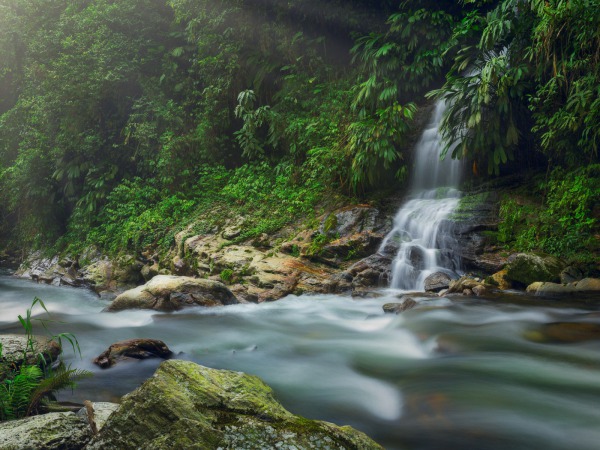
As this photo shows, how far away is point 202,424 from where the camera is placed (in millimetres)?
2314

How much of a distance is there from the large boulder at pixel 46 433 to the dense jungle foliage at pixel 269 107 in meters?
7.89

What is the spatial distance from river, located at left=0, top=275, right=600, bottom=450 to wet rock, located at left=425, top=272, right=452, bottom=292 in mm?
603

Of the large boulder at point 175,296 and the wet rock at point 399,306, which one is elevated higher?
the wet rock at point 399,306

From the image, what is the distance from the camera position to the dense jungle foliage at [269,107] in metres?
8.45

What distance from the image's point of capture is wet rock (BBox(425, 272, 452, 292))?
8180 millimetres

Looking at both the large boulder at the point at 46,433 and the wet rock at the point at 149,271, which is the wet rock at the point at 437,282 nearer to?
the large boulder at the point at 46,433

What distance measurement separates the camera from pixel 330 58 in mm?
13914

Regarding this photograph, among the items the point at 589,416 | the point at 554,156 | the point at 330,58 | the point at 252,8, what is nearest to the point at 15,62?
the point at 252,8

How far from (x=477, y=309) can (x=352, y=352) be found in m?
2.27

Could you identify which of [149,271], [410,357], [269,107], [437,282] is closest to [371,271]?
[437,282]

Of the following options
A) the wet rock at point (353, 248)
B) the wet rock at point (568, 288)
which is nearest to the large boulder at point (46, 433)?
the wet rock at point (568, 288)

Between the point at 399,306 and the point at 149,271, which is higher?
the point at 399,306

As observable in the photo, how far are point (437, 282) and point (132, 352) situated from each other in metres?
5.44

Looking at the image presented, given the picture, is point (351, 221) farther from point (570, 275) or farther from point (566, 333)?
point (566, 333)
